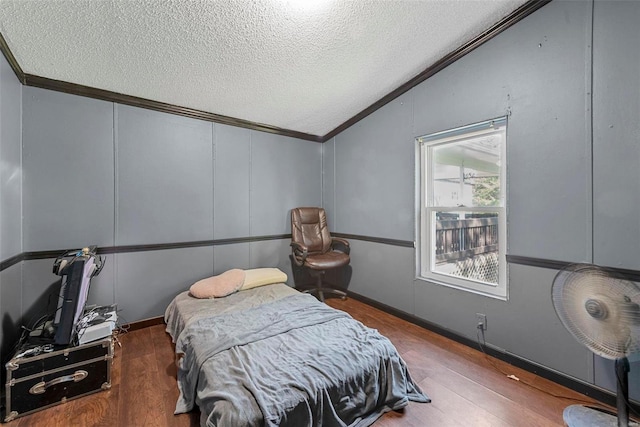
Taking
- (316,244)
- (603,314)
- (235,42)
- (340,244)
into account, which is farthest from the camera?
(340,244)

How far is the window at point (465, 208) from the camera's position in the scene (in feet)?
7.00

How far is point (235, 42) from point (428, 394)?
2.82 metres

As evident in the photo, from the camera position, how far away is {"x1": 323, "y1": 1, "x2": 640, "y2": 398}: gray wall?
4.97 feet

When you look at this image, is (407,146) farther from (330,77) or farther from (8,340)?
(8,340)

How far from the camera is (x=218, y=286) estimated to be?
2.48 m

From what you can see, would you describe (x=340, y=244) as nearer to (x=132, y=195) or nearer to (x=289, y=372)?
(x=289, y=372)

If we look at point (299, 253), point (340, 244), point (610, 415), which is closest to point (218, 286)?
point (299, 253)

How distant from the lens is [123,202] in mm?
2465

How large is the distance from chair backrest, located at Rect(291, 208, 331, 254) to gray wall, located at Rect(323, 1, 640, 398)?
4.22 feet

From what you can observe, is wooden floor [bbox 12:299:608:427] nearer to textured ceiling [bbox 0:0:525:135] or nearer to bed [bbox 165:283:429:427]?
bed [bbox 165:283:429:427]

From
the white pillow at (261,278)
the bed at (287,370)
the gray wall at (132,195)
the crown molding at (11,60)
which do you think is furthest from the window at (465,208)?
the crown molding at (11,60)

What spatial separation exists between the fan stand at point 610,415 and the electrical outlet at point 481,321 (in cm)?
66

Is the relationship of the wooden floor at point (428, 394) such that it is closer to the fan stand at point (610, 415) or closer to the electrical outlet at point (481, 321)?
the fan stand at point (610, 415)

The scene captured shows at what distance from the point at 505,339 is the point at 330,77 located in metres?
2.74
